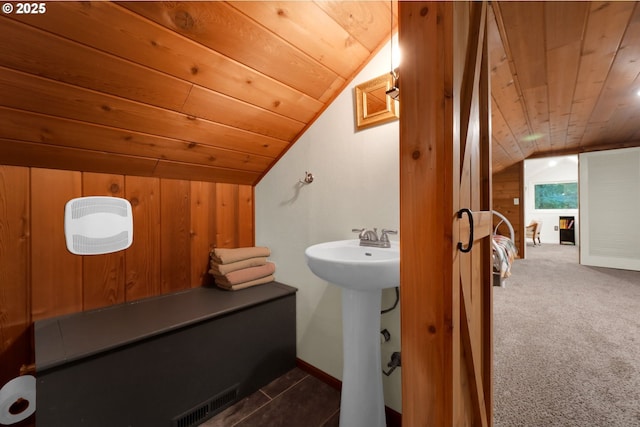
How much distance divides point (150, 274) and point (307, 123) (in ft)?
4.68

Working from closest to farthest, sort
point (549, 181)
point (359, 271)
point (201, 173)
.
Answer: point (359, 271) → point (201, 173) → point (549, 181)

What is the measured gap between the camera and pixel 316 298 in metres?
1.69

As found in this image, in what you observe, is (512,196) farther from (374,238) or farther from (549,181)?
(374,238)


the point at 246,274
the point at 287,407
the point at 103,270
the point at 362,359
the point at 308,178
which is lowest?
the point at 287,407

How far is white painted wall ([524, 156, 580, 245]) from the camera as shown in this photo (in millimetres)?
7113

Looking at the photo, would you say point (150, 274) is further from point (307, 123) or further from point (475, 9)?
point (475, 9)

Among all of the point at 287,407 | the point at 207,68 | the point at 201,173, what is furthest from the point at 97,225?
the point at 287,407

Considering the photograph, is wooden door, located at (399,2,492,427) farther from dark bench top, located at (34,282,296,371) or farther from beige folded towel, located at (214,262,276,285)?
beige folded towel, located at (214,262,276,285)

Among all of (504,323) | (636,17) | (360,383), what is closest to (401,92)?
(360,383)

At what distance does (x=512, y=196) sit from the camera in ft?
17.3

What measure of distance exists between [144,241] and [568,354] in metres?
3.00

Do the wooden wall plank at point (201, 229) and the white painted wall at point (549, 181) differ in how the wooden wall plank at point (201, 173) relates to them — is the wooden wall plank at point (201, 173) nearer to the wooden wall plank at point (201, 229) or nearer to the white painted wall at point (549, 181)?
the wooden wall plank at point (201, 229)

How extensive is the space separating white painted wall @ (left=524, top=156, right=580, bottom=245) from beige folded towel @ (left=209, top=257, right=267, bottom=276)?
7.99 m

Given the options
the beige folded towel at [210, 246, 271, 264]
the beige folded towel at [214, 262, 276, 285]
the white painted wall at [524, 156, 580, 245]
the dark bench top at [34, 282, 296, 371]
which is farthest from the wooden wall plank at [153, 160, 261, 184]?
the white painted wall at [524, 156, 580, 245]
